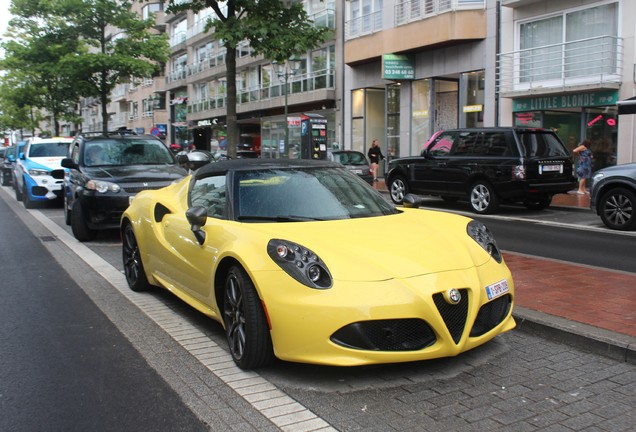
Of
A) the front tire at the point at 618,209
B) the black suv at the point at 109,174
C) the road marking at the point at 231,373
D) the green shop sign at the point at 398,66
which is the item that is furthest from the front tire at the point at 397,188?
the road marking at the point at 231,373

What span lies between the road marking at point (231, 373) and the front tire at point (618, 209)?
8547 mm

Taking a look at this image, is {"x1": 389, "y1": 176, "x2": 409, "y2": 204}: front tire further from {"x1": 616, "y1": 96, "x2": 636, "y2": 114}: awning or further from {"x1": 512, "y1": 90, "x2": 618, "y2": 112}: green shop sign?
{"x1": 512, "y1": 90, "x2": 618, "y2": 112}: green shop sign

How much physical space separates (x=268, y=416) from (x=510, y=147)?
1140 centimetres

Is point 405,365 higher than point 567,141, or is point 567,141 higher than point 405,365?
point 567,141

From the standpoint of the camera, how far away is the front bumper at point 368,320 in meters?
3.49

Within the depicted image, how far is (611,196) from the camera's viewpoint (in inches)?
431

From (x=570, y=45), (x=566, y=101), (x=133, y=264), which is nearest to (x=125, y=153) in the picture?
(x=133, y=264)

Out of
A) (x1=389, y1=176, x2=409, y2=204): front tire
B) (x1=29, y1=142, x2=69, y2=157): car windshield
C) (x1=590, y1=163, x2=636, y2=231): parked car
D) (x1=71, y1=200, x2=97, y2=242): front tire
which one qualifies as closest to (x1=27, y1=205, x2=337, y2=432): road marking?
(x1=71, y1=200, x2=97, y2=242): front tire

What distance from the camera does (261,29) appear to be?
13.2m

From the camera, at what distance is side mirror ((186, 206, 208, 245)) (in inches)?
177

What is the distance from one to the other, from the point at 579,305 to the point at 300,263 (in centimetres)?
274

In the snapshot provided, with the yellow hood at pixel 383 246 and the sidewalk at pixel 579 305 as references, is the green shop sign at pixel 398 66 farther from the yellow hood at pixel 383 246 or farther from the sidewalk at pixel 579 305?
the yellow hood at pixel 383 246

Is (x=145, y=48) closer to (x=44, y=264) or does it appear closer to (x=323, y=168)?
(x=44, y=264)

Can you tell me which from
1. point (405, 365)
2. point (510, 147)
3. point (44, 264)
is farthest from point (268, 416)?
point (510, 147)
